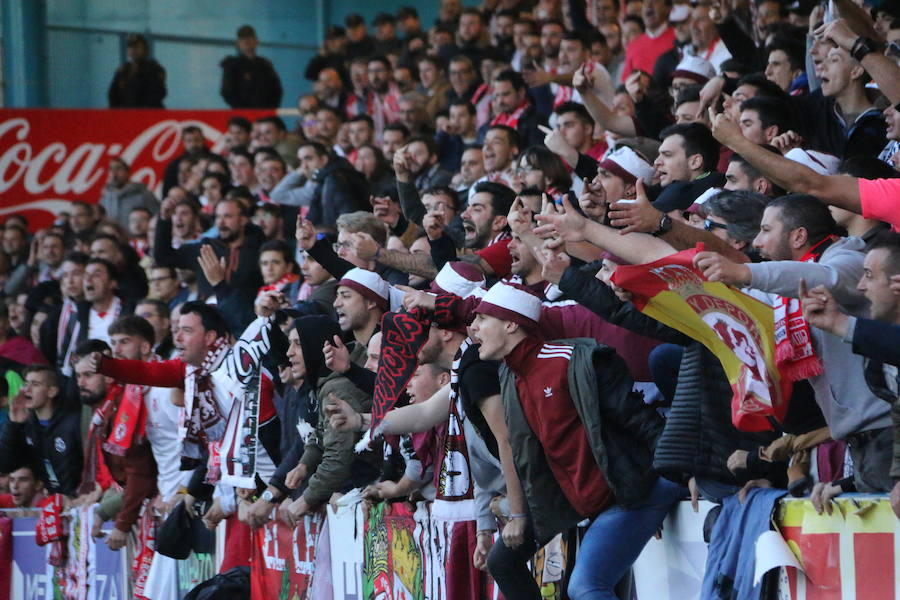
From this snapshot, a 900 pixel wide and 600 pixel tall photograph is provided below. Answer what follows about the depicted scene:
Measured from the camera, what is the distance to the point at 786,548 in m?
5.43

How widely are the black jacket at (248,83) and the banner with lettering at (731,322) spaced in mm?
14977

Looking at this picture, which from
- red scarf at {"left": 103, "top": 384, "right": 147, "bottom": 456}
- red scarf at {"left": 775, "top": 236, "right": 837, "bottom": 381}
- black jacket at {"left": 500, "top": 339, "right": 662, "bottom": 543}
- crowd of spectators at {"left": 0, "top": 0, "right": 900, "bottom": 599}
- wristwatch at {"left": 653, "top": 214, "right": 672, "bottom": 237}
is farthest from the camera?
red scarf at {"left": 103, "top": 384, "right": 147, "bottom": 456}

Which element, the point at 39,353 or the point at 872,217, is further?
the point at 39,353

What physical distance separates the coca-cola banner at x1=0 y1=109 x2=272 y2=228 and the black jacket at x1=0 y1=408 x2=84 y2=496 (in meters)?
7.23

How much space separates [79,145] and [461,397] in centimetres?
1382

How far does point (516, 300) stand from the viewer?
260 inches

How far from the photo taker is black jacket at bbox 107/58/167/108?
2019 cm

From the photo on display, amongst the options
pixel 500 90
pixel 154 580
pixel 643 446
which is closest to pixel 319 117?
pixel 500 90

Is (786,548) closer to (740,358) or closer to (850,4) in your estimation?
(740,358)

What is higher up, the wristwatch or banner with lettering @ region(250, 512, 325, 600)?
the wristwatch

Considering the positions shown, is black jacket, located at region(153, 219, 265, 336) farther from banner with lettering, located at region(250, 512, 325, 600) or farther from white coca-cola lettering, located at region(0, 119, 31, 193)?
white coca-cola lettering, located at region(0, 119, 31, 193)

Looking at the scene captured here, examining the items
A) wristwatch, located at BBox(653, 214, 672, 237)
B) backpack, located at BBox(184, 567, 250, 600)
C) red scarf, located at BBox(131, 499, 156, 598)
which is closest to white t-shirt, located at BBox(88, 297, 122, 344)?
red scarf, located at BBox(131, 499, 156, 598)

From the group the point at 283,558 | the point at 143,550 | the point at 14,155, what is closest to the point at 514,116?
the point at 143,550

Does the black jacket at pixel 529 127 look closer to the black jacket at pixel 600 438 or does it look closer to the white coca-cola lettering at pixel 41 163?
the black jacket at pixel 600 438
